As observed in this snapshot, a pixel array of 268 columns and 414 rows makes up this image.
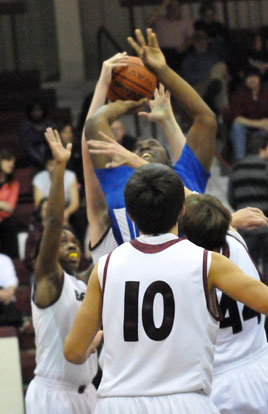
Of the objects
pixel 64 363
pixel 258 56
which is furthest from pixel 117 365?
pixel 258 56

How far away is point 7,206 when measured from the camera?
329 inches

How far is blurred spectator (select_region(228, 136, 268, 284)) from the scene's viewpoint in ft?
24.1

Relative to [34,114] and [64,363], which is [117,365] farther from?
[34,114]

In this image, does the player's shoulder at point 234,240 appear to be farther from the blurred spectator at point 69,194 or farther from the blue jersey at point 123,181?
the blurred spectator at point 69,194

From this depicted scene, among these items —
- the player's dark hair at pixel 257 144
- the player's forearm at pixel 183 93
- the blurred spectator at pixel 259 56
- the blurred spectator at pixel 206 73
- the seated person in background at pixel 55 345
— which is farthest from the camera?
the blurred spectator at pixel 259 56

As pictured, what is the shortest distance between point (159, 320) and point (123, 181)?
→ 55.0 inches

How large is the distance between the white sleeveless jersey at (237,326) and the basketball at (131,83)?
1.01m

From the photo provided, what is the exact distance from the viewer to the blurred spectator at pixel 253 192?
735cm

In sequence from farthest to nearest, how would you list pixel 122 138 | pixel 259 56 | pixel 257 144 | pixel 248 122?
pixel 259 56 < pixel 248 122 < pixel 122 138 < pixel 257 144

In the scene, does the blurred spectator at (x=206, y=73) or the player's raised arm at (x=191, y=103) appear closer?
the player's raised arm at (x=191, y=103)

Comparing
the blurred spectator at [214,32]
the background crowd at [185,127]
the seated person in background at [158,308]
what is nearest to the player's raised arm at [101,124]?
the seated person in background at [158,308]

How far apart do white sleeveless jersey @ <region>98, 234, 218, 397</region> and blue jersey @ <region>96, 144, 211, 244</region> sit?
1.14 meters

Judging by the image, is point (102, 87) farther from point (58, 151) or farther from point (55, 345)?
point (55, 345)

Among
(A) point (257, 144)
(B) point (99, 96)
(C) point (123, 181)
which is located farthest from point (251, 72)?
(C) point (123, 181)
